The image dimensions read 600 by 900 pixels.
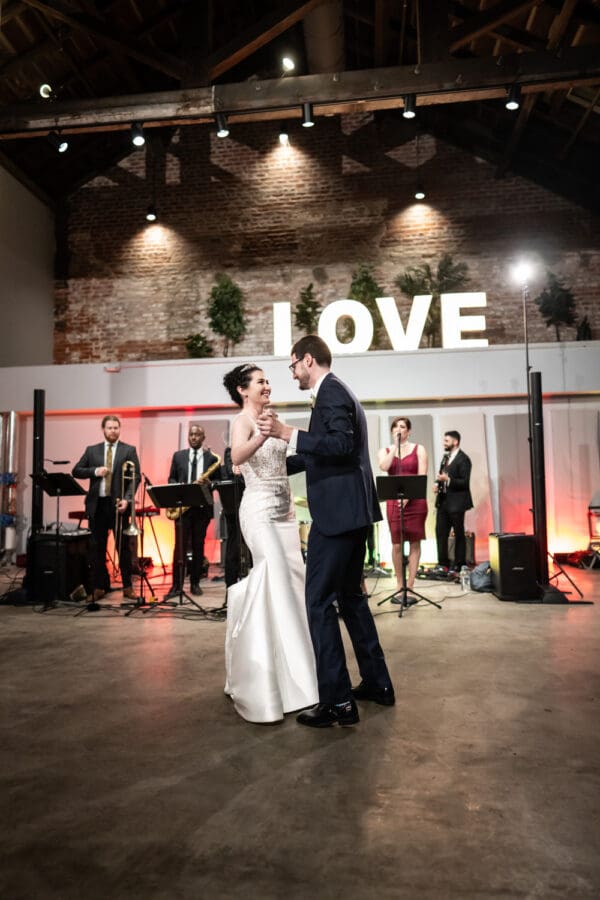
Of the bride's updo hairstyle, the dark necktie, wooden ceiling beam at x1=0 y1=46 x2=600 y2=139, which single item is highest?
wooden ceiling beam at x1=0 y1=46 x2=600 y2=139

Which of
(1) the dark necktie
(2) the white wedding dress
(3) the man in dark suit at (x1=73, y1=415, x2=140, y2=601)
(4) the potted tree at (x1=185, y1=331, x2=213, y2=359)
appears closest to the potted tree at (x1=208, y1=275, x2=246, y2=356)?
(4) the potted tree at (x1=185, y1=331, x2=213, y2=359)

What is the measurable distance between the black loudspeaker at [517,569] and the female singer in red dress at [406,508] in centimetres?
82

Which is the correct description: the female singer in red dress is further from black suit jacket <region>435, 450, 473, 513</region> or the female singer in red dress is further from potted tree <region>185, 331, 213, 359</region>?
potted tree <region>185, 331, 213, 359</region>

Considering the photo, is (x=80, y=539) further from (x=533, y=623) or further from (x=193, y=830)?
(x=193, y=830)

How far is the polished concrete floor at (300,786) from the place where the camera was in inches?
65.6

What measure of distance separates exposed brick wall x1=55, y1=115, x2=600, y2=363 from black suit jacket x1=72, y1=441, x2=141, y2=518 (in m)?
5.02

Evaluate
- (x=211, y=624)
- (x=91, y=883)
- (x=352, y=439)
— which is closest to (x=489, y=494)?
(x=211, y=624)

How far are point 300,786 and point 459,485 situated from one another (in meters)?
6.08

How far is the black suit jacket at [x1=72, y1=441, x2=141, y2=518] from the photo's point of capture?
653 cm

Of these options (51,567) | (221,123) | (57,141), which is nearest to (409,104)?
(221,123)

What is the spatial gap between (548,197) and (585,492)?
18.2 feet

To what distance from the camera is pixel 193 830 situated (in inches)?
75.0

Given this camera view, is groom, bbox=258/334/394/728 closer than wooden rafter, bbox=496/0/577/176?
Yes

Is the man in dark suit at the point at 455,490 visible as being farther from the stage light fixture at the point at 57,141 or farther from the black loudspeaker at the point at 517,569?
the stage light fixture at the point at 57,141
